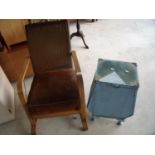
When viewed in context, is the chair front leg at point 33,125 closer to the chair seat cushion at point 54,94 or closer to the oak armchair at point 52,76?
the oak armchair at point 52,76

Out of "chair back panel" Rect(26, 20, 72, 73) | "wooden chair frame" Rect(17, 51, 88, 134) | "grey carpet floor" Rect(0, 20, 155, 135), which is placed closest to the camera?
"wooden chair frame" Rect(17, 51, 88, 134)

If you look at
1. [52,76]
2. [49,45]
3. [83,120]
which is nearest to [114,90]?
[83,120]

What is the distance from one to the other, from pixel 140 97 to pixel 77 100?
0.83 metres

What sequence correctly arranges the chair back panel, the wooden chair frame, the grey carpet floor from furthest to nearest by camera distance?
1. the grey carpet floor
2. the chair back panel
3. the wooden chair frame

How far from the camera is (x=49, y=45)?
58.3 inches

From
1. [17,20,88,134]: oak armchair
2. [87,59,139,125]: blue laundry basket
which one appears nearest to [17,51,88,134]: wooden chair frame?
[17,20,88,134]: oak armchair

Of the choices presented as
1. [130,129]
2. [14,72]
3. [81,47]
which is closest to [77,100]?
[130,129]

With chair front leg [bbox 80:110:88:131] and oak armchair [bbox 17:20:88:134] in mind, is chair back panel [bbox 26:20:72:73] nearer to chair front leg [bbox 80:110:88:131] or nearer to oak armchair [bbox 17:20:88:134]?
oak armchair [bbox 17:20:88:134]

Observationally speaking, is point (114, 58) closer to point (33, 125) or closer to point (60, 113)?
point (60, 113)

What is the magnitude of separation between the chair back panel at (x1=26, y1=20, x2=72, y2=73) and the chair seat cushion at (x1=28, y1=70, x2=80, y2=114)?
12cm

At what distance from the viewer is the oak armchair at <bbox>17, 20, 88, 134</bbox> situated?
135cm

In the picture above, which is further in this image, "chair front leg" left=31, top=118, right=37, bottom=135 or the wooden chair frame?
"chair front leg" left=31, top=118, right=37, bottom=135
